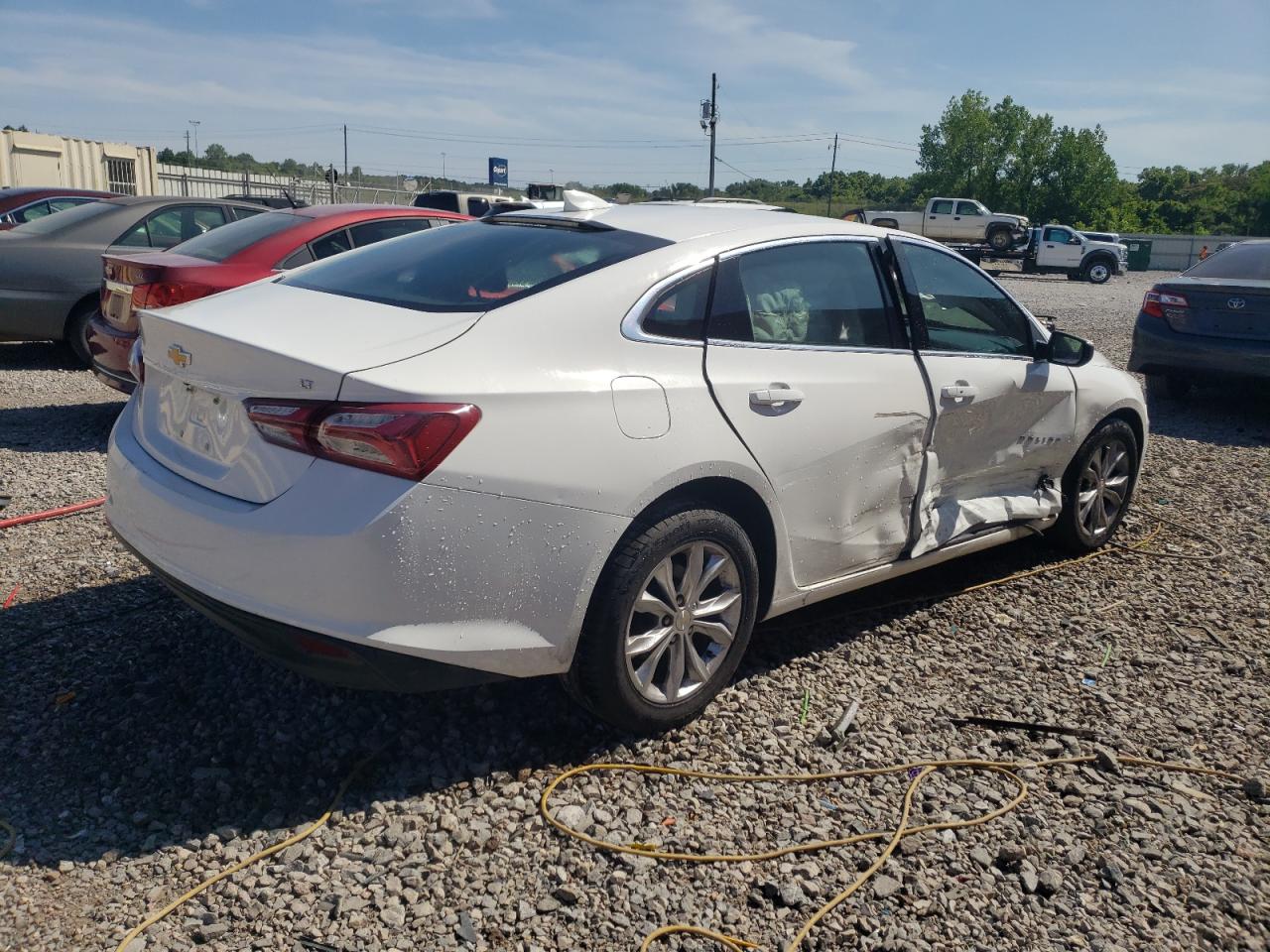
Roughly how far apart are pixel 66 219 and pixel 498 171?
3806cm

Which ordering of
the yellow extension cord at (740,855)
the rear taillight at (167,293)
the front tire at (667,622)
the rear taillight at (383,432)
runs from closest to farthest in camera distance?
the yellow extension cord at (740,855), the rear taillight at (383,432), the front tire at (667,622), the rear taillight at (167,293)

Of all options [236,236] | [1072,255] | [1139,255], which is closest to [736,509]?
[236,236]

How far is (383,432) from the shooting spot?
268 cm

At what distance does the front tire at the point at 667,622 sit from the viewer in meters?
3.07

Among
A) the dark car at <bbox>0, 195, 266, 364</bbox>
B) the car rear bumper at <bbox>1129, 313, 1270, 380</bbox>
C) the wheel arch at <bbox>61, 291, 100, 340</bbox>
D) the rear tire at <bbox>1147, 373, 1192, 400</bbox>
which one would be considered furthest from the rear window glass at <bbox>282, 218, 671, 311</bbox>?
the rear tire at <bbox>1147, 373, 1192, 400</bbox>

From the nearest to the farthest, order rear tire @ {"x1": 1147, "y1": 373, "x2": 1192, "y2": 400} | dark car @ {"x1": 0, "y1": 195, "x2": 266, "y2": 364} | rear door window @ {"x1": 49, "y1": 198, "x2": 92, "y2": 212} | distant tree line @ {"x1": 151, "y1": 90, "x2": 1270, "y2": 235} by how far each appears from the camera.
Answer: dark car @ {"x1": 0, "y1": 195, "x2": 266, "y2": 364} → rear tire @ {"x1": 1147, "y1": 373, "x2": 1192, "y2": 400} → rear door window @ {"x1": 49, "y1": 198, "x2": 92, "y2": 212} → distant tree line @ {"x1": 151, "y1": 90, "x2": 1270, "y2": 235}

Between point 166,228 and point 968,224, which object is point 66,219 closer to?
point 166,228

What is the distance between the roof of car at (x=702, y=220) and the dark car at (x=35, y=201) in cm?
1002

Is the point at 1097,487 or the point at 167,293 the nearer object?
the point at 1097,487

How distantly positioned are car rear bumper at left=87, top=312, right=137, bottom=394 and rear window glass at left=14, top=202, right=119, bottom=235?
3.07 m

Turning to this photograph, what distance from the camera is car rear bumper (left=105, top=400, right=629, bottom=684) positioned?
268cm

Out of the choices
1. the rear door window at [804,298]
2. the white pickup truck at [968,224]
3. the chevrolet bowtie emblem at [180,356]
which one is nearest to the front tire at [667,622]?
the rear door window at [804,298]

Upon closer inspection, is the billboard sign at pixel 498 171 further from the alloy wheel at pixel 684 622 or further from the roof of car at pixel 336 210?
the alloy wheel at pixel 684 622

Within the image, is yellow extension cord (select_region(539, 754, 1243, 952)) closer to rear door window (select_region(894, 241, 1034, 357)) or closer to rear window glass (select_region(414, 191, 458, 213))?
rear door window (select_region(894, 241, 1034, 357))
